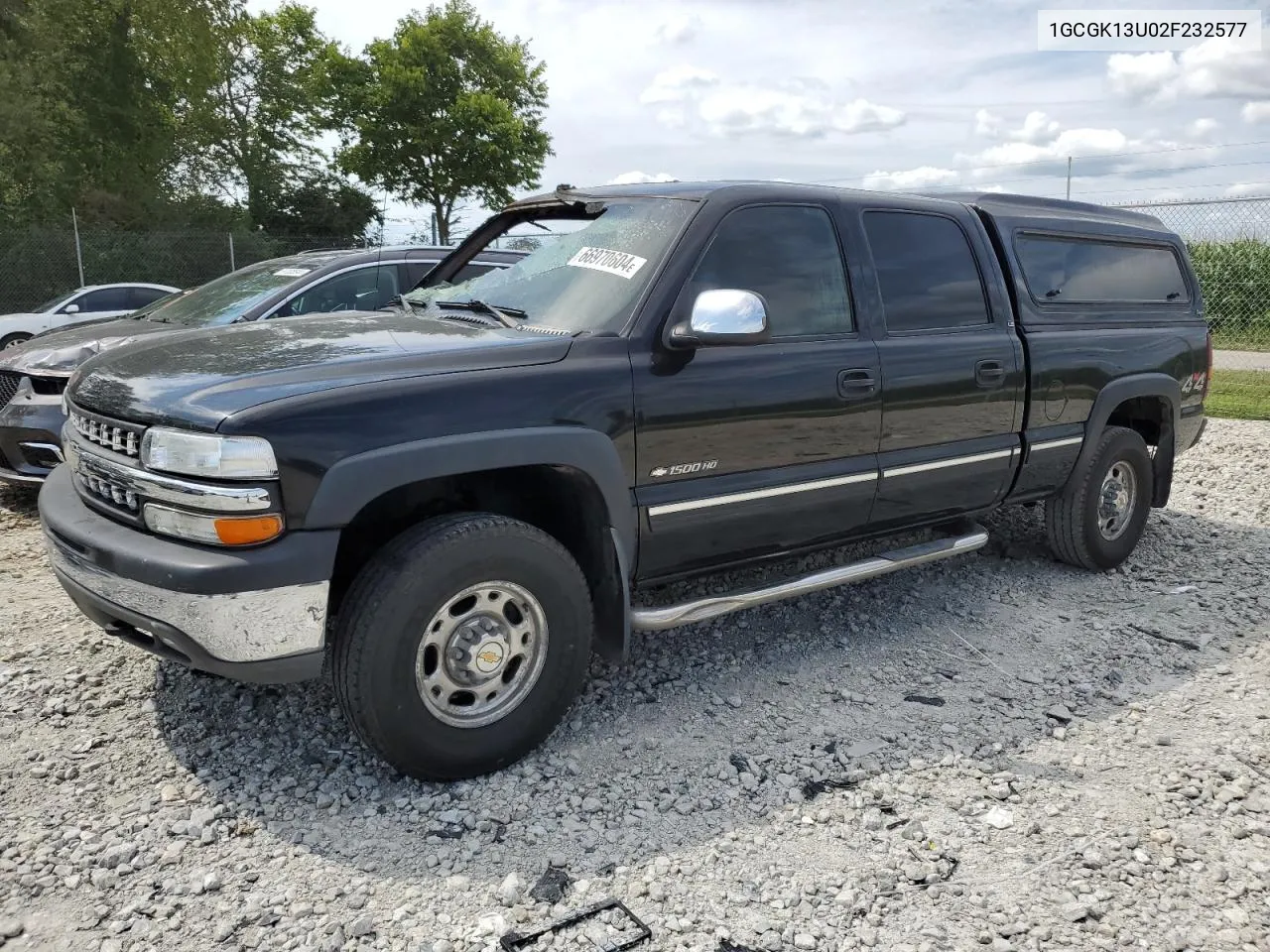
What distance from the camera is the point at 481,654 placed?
311cm

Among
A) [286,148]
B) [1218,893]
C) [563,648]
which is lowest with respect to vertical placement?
[1218,893]

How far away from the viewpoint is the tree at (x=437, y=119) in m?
30.3

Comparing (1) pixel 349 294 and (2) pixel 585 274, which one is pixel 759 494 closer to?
(2) pixel 585 274

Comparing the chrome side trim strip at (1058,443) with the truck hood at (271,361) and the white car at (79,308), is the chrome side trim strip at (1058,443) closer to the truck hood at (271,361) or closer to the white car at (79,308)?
the truck hood at (271,361)

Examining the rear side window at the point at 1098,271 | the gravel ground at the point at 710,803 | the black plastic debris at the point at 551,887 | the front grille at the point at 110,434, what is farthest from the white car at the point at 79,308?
the black plastic debris at the point at 551,887

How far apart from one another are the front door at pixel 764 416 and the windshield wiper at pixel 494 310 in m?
0.54

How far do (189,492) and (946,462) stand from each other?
307cm

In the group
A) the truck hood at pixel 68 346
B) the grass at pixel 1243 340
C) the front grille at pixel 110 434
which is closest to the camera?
the front grille at pixel 110 434

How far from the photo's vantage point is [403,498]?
3.10 metres

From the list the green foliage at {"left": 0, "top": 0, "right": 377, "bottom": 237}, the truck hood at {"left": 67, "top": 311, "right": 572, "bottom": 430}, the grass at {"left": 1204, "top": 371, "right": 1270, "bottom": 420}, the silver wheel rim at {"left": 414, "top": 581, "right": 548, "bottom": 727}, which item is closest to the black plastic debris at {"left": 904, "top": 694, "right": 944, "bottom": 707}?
the silver wheel rim at {"left": 414, "top": 581, "right": 548, "bottom": 727}

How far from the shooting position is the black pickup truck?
2750mm

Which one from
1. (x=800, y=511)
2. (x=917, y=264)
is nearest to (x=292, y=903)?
(x=800, y=511)

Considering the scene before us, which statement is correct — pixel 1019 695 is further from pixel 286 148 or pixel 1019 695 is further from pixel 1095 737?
pixel 286 148

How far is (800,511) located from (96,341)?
480 centimetres
